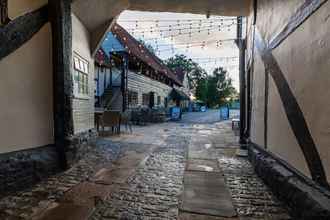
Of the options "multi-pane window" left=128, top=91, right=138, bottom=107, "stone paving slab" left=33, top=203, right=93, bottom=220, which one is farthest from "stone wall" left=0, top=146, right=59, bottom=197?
"multi-pane window" left=128, top=91, right=138, bottom=107

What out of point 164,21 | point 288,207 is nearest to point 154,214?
point 288,207

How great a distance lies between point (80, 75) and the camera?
4996 millimetres

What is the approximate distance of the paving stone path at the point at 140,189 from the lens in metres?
2.29

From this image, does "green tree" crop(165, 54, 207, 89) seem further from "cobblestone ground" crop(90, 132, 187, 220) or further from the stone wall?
the stone wall

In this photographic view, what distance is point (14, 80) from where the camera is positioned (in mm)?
2846

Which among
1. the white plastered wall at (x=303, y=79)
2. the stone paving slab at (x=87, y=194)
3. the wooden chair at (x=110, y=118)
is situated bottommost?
the stone paving slab at (x=87, y=194)

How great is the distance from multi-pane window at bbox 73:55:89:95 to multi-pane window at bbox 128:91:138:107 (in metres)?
7.10

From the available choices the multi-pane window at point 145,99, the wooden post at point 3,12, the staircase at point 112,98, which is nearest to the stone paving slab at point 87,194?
the wooden post at point 3,12

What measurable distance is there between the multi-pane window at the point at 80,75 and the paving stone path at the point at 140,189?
1.43 meters

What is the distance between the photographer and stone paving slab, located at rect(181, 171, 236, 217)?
239 centimetres

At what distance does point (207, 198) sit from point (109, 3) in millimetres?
4226

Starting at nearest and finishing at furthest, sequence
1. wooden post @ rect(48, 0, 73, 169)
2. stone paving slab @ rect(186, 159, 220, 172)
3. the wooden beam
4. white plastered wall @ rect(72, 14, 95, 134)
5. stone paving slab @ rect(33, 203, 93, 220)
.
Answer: stone paving slab @ rect(33, 203, 93, 220)
the wooden beam
wooden post @ rect(48, 0, 73, 169)
stone paving slab @ rect(186, 159, 220, 172)
white plastered wall @ rect(72, 14, 95, 134)

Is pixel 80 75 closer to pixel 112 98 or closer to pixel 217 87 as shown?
pixel 112 98

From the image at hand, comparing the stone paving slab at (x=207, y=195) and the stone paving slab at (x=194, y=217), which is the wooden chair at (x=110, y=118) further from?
the stone paving slab at (x=194, y=217)
